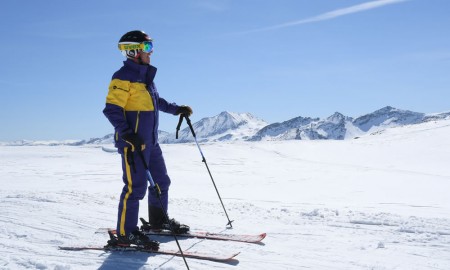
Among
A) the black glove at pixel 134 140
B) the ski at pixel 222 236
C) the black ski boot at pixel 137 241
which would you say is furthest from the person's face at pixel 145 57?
the ski at pixel 222 236

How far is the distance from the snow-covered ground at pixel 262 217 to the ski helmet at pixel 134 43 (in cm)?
229

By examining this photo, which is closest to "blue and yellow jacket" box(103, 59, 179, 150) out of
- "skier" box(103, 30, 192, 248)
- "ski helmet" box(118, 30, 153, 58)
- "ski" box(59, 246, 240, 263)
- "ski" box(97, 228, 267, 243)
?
"skier" box(103, 30, 192, 248)

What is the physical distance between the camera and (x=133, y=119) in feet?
15.3

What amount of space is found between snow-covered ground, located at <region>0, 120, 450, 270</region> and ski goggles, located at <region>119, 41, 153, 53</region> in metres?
2.32

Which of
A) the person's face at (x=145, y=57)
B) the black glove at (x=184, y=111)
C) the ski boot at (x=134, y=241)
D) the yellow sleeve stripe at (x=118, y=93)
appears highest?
the person's face at (x=145, y=57)

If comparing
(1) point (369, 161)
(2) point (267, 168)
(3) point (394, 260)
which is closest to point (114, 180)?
(2) point (267, 168)

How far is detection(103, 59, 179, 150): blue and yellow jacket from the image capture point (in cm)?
442

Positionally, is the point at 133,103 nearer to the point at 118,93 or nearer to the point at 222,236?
the point at 118,93

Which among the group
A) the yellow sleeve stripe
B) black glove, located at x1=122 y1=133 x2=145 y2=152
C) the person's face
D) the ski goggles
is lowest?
black glove, located at x1=122 y1=133 x2=145 y2=152

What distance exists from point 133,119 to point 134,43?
35.1 inches

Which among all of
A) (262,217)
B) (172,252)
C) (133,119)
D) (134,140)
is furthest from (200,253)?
(262,217)

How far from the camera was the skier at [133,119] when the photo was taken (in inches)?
175

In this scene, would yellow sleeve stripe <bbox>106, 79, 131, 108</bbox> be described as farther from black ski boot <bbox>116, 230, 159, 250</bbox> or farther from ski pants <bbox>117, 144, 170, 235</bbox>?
black ski boot <bbox>116, 230, 159, 250</bbox>

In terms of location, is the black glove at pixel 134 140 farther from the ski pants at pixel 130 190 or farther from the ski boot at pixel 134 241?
the ski boot at pixel 134 241
